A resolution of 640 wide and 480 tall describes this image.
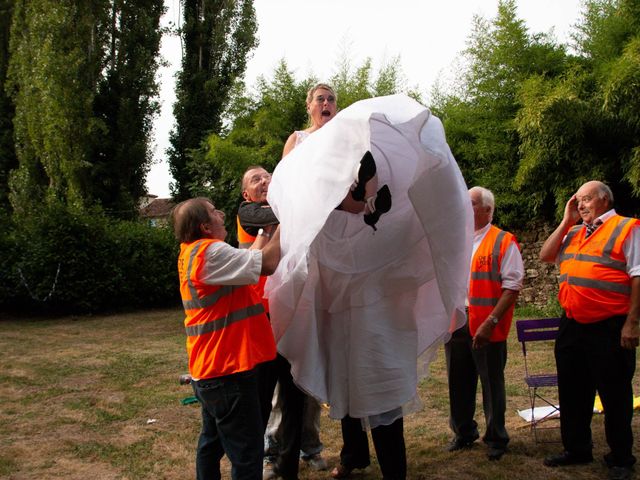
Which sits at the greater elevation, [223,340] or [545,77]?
[545,77]

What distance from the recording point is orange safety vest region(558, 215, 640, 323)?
354 cm

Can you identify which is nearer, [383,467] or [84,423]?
[383,467]

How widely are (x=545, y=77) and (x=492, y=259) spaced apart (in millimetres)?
8612

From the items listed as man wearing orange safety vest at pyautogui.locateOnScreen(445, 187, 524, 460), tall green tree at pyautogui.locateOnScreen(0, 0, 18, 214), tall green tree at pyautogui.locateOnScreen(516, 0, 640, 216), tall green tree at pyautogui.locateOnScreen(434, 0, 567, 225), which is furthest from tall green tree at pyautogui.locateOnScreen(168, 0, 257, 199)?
man wearing orange safety vest at pyautogui.locateOnScreen(445, 187, 524, 460)

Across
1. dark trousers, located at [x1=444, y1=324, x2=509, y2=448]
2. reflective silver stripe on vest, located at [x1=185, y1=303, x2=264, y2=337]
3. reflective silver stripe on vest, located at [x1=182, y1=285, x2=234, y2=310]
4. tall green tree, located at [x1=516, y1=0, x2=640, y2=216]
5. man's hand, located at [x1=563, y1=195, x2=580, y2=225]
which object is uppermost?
tall green tree, located at [x1=516, y1=0, x2=640, y2=216]

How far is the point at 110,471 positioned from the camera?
13.2ft

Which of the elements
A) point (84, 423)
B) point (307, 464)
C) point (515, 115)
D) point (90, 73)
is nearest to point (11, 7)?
point (90, 73)

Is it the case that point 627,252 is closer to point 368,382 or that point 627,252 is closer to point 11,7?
point 368,382

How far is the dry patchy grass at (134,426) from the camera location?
12.8 feet

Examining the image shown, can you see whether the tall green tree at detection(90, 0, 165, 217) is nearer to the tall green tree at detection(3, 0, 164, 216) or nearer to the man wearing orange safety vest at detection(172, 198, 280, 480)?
the tall green tree at detection(3, 0, 164, 216)

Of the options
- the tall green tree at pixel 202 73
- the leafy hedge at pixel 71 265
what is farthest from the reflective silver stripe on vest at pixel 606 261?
the tall green tree at pixel 202 73

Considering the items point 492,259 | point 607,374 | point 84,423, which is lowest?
point 84,423

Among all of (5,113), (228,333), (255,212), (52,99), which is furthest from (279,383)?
(5,113)

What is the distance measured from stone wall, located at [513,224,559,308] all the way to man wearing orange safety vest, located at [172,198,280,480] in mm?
10646
